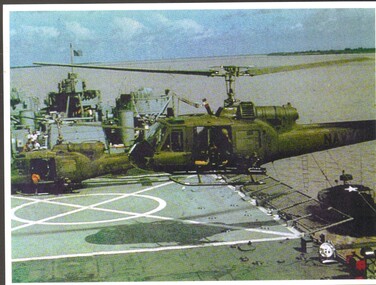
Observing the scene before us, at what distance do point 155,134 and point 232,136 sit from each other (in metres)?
1.01

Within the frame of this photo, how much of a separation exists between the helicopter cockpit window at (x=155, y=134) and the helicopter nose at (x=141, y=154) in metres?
0.05

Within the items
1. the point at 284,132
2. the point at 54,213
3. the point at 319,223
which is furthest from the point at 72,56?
the point at 319,223

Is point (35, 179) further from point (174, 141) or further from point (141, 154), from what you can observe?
point (174, 141)

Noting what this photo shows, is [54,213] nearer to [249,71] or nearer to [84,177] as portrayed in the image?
[84,177]

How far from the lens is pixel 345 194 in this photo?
6.22 meters

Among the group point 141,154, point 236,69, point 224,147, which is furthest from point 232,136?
point 141,154

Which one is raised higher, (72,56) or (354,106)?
(72,56)

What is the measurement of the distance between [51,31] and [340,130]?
4019mm

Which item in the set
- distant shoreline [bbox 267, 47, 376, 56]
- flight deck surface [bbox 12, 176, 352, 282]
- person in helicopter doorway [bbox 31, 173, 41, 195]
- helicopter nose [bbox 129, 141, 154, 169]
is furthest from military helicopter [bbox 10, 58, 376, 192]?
person in helicopter doorway [bbox 31, 173, 41, 195]

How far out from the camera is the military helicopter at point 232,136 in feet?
19.8

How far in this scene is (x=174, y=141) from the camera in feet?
19.7

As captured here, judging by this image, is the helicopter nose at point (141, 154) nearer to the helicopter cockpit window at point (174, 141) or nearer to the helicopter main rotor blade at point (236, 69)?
the helicopter cockpit window at point (174, 141)

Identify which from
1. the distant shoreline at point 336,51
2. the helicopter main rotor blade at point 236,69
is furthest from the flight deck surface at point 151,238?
the distant shoreline at point 336,51

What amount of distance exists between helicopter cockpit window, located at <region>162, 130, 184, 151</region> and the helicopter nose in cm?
20
